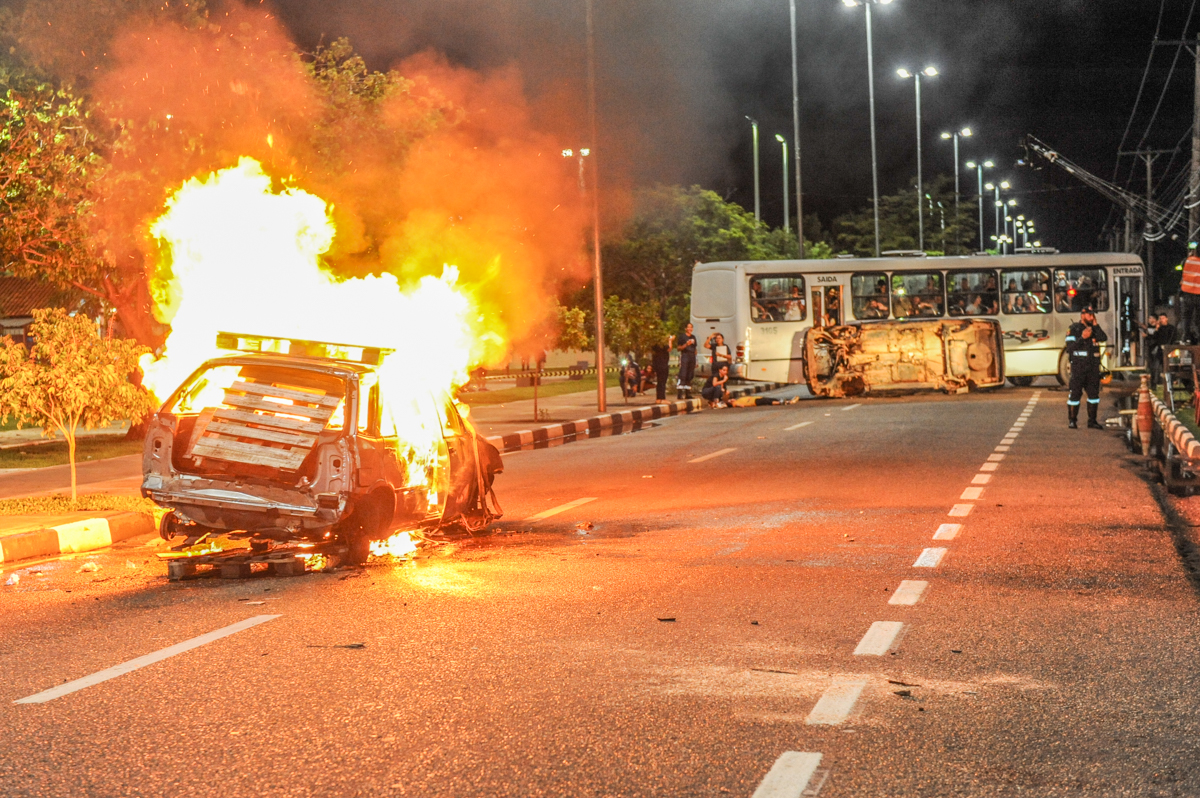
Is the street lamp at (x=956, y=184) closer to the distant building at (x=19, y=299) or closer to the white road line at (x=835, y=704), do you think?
the distant building at (x=19, y=299)

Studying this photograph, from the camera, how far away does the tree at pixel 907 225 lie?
7894 cm

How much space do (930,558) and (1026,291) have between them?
28.0 metres

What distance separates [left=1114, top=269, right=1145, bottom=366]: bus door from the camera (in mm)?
36562

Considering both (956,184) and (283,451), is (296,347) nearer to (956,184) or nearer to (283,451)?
(283,451)

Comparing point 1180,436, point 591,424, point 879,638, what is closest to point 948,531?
point 879,638

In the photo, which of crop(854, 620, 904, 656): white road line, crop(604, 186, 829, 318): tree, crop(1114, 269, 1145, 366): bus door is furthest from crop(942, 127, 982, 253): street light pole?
crop(854, 620, 904, 656): white road line

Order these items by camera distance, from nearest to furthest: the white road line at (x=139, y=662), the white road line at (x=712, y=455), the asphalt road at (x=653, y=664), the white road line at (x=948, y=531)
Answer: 1. the asphalt road at (x=653, y=664)
2. the white road line at (x=139, y=662)
3. the white road line at (x=948, y=531)
4. the white road line at (x=712, y=455)

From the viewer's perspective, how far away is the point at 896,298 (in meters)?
35.6

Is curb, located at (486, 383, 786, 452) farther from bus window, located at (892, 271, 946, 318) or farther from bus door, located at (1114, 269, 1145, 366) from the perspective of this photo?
bus door, located at (1114, 269, 1145, 366)

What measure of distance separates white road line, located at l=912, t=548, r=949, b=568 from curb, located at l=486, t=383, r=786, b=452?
378 inches

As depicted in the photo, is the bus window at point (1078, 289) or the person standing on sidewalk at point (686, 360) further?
the bus window at point (1078, 289)

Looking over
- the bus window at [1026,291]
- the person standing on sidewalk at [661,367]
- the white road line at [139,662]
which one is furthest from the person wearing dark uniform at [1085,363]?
the white road line at [139,662]

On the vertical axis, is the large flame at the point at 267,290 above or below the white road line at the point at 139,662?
above

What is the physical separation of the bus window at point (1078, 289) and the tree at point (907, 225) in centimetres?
3988
